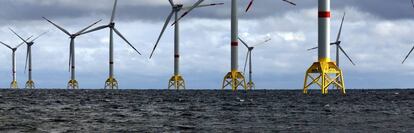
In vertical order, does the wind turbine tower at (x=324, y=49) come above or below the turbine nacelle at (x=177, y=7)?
below

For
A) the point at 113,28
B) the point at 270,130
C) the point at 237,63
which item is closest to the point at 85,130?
the point at 270,130

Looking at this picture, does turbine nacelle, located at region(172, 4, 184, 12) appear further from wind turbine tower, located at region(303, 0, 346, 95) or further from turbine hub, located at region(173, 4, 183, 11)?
wind turbine tower, located at region(303, 0, 346, 95)

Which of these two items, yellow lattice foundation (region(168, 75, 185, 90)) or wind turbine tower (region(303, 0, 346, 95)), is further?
yellow lattice foundation (region(168, 75, 185, 90))

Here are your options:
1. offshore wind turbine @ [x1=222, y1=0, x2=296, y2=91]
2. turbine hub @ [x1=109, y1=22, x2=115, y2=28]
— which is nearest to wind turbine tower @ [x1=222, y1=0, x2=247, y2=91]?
offshore wind turbine @ [x1=222, y1=0, x2=296, y2=91]

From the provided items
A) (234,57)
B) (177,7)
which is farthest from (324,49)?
(177,7)

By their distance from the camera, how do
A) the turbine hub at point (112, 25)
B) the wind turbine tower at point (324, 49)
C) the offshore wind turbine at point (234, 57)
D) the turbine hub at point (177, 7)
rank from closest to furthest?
the wind turbine tower at point (324, 49)
the offshore wind turbine at point (234, 57)
the turbine hub at point (177, 7)
the turbine hub at point (112, 25)

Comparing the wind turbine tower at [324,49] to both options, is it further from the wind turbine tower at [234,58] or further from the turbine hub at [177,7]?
the turbine hub at [177,7]

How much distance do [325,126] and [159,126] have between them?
9.14 metres

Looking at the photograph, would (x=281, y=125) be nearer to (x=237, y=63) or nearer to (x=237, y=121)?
(x=237, y=121)

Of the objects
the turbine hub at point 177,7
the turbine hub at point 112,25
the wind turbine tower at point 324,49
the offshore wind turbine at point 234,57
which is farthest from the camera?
the turbine hub at point 112,25

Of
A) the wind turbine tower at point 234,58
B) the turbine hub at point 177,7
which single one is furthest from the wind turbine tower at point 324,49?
the turbine hub at point 177,7

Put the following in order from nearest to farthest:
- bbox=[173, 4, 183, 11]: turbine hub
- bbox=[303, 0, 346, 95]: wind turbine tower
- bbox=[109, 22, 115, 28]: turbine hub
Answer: bbox=[303, 0, 346, 95]: wind turbine tower, bbox=[173, 4, 183, 11]: turbine hub, bbox=[109, 22, 115, 28]: turbine hub

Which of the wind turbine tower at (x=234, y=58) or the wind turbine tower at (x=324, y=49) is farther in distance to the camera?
the wind turbine tower at (x=234, y=58)

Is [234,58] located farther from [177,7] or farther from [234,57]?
[177,7]
